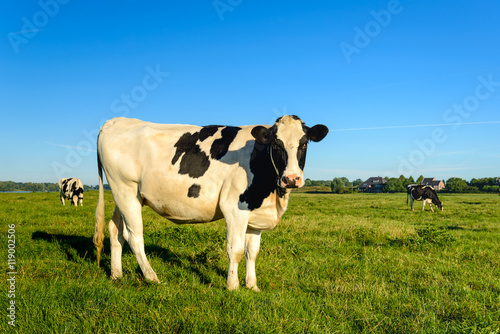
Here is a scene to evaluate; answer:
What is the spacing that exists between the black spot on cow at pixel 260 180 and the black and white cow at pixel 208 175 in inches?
0.5

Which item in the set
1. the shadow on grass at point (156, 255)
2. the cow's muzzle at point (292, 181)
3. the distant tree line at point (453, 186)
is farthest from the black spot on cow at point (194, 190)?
the distant tree line at point (453, 186)

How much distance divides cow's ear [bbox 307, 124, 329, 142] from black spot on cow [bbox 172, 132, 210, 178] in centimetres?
154

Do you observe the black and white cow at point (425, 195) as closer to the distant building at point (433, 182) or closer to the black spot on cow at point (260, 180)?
the black spot on cow at point (260, 180)

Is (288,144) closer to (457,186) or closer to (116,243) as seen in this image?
(116,243)

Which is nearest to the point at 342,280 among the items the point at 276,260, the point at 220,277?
the point at 276,260

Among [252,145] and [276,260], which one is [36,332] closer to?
[252,145]

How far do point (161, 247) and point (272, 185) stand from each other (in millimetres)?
3638

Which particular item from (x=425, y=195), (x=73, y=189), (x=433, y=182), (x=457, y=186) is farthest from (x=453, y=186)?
(x=73, y=189)

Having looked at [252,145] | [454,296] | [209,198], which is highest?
[252,145]

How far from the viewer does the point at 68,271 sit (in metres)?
5.39

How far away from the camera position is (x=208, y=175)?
16.9 ft

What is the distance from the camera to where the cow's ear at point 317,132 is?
484cm

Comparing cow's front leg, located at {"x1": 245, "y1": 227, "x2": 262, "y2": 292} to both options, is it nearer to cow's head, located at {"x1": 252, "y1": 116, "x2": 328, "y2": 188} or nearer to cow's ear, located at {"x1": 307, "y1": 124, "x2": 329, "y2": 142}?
cow's head, located at {"x1": 252, "y1": 116, "x2": 328, "y2": 188}

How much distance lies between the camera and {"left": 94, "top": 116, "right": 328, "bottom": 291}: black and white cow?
4707 millimetres
